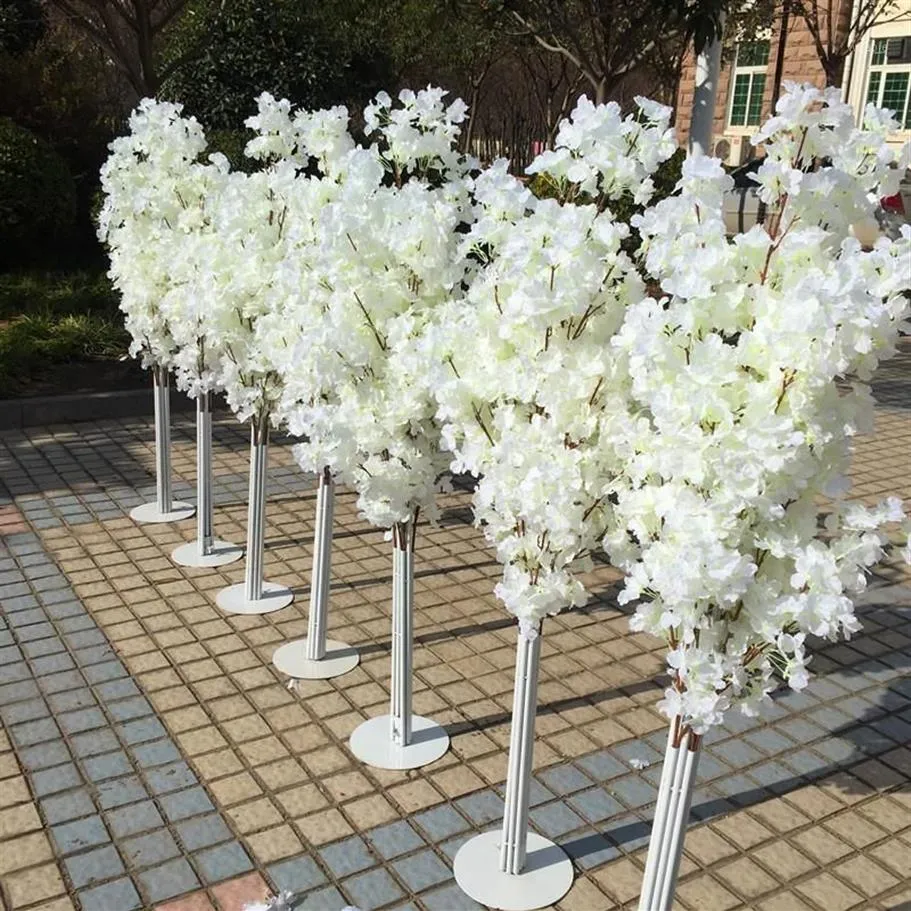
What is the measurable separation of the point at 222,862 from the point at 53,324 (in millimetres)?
8692

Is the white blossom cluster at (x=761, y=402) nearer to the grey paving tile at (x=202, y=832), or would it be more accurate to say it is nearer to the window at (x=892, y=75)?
the grey paving tile at (x=202, y=832)

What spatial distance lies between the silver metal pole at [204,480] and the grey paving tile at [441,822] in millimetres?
2683

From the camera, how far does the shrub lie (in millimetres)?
12195

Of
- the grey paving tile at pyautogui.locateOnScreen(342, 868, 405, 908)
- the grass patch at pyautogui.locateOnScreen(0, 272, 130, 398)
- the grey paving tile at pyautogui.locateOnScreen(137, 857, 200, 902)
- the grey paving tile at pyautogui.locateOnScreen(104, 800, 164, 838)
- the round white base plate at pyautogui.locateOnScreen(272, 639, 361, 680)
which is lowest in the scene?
the grey paving tile at pyautogui.locateOnScreen(137, 857, 200, 902)

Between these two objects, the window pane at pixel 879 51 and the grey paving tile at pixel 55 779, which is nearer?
the grey paving tile at pixel 55 779

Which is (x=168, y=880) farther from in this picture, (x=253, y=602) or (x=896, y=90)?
(x=896, y=90)

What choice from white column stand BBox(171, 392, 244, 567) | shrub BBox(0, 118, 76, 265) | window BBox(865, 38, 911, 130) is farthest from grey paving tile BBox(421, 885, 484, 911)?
window BBox(865, 38, 911, 130)

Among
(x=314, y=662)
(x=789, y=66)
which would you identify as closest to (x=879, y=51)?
(x=789, y=66)

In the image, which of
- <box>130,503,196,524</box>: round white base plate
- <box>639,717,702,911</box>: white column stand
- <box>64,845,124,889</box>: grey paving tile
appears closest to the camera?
<box>639,717,702,911</box>: white column stand

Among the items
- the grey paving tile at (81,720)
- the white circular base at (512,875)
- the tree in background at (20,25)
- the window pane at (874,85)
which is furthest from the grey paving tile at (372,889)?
the window pane at (874,85)

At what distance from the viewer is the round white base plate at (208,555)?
5.98m

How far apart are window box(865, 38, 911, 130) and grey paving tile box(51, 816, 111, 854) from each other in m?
26.9

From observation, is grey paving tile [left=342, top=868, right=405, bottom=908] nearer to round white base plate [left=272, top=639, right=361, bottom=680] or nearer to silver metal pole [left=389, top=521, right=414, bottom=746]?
silver metal pole [left=389, top=521, right=414, bottom=746]

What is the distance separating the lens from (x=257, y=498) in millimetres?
5297
